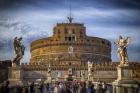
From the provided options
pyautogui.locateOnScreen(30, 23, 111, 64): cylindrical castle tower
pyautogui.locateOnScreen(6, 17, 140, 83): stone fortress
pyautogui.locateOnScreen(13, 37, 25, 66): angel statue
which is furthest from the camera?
pyautogui.locateOnScreen(30, 23, 111, 64): cylindrical castle tower

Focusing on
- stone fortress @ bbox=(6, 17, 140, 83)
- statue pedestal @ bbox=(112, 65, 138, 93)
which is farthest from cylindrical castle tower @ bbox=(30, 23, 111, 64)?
statue pedestal @ bbox=(112, 65, 138, 93)

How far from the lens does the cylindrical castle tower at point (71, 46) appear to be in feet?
137

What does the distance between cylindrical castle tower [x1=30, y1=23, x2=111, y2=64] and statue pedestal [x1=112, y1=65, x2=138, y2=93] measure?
28.7 m

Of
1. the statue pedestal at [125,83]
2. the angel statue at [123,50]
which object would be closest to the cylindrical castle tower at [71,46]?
the angel statue at [123,50]

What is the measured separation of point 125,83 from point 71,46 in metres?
30.7

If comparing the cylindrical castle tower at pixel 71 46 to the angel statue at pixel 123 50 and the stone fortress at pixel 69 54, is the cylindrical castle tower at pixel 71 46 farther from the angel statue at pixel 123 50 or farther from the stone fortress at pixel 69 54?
the angel statue at pixel 123 50

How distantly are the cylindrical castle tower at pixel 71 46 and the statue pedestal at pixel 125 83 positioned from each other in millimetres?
28652

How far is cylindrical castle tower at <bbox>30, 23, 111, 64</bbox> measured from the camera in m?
41.7

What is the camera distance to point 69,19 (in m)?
44.3

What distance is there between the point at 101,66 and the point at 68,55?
5595mm

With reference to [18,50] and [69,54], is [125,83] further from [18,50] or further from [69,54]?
[69,54]

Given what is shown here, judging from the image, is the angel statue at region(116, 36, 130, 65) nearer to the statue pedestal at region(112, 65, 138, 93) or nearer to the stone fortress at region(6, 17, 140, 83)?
the statue pedestal at region(112, 65, 138, 93)

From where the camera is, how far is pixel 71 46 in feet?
137

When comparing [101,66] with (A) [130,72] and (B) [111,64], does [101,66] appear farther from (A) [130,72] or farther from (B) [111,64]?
(A) [130,72]
